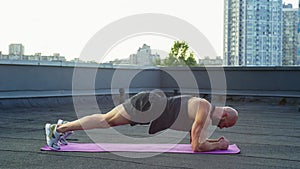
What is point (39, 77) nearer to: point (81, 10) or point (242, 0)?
point (81, 10)

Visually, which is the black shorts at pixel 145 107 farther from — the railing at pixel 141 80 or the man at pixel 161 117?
the railing at pixel 141 80

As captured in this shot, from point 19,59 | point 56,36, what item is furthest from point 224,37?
point 19,59

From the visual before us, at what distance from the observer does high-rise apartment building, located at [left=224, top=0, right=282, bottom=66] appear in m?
13.0

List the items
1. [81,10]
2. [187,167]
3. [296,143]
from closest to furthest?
[187,167]
[296,143]
[81,10]

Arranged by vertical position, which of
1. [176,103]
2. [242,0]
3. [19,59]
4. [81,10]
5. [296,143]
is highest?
[242,0]

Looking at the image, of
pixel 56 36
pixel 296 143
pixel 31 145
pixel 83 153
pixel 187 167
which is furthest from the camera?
pixel 56 36

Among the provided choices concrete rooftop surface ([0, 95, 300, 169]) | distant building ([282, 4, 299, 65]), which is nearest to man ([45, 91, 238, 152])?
concrete rooftop surface ([0, 95, 300, 169])

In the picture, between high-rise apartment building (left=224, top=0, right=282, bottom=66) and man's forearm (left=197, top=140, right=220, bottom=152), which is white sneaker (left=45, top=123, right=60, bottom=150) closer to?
man's forearm (left=197, top=140, right=220, bottom=152)

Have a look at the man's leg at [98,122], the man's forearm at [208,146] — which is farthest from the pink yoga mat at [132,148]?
the man's leg at [98,122]

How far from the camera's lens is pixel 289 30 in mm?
13992

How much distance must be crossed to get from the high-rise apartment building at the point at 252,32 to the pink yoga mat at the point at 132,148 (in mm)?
9178

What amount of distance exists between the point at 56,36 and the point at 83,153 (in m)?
6.71

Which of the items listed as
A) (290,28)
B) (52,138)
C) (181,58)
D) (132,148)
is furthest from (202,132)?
(290,28)

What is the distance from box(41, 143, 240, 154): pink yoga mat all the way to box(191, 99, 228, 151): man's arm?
0.06 meters
